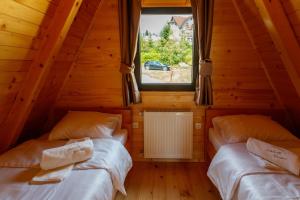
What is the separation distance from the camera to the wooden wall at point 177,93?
2.93 m

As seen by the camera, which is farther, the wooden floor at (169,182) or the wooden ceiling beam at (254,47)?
the wooden ceiling beam at (254,47)

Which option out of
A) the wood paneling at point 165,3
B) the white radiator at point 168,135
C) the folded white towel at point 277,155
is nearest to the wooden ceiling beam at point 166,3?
the wood paneling at point 165,3

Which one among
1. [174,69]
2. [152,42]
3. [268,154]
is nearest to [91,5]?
[152,42]

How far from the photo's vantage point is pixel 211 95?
9.23 ft

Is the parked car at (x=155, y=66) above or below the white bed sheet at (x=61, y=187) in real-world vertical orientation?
above

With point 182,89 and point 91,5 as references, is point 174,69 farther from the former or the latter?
point 91,5

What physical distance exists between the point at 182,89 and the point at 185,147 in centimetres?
69

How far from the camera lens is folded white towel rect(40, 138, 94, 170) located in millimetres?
1916

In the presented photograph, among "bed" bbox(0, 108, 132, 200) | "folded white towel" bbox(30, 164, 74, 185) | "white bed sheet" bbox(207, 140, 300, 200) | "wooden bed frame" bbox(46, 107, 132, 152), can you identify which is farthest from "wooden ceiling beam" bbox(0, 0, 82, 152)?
"white bed sheet" bbox(207, 140, 300, 200)

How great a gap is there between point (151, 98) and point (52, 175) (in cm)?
159

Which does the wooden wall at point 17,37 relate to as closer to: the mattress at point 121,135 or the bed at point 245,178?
the mattress at point 121,135

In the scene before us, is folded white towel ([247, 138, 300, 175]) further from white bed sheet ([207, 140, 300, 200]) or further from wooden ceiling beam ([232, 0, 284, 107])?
wooden ceiling beam ([232, 0, 284, 107])

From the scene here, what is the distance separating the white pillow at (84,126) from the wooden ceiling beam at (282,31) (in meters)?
1.75

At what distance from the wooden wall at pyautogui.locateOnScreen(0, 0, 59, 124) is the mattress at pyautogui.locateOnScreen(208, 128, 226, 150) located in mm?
1866
